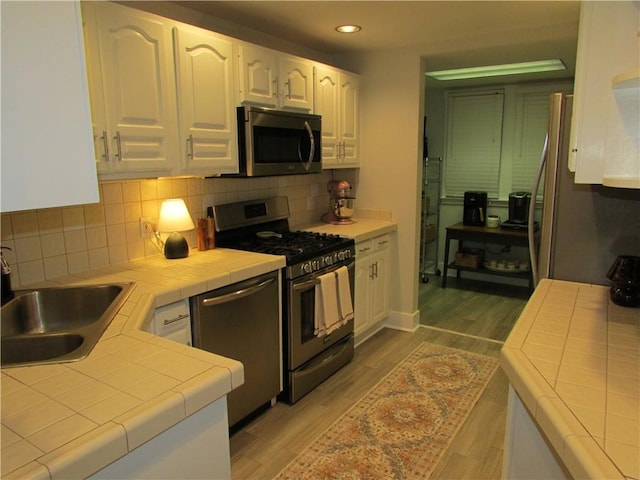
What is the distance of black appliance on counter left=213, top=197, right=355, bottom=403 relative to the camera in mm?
2662

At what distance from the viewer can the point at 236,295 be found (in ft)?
7.45

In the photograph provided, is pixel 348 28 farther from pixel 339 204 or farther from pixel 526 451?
pixel 526 451

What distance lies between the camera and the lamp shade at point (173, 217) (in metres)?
2.43

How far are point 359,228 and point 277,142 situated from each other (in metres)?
1.05

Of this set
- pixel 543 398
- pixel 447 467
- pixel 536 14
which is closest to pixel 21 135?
pixel 543 398

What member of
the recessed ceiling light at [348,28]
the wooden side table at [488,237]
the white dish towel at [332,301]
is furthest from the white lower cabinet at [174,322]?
the wooden side table at [488,237]

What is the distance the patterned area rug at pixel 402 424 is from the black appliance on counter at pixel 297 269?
360 mm

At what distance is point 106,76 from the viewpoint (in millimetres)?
1935

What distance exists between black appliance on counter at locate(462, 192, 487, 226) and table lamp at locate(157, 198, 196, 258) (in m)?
3.70

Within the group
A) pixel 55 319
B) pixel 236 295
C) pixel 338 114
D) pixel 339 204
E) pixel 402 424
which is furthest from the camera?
pixel 339 204

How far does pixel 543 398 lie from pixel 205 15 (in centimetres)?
269

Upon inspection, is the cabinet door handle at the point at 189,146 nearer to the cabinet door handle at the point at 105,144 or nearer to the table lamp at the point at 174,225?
the table lamp at the point at 174,225

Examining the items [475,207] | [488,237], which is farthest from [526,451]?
[475,207]

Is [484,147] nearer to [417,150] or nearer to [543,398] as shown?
[417,150]
